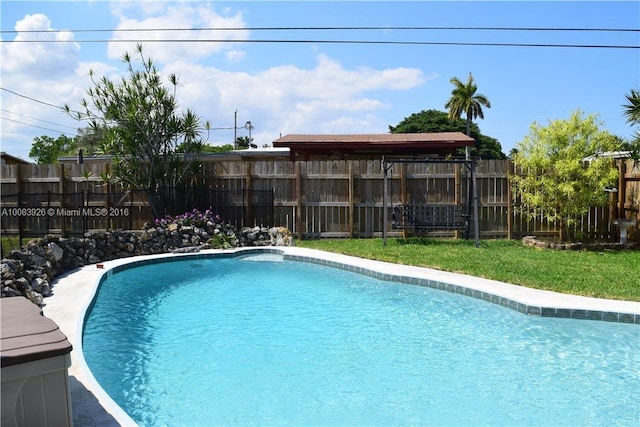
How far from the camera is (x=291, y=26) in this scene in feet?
37.7

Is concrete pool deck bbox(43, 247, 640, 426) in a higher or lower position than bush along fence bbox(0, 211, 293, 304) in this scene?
lower

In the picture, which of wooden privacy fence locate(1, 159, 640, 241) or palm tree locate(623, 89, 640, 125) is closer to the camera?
palm tree locate(623, 89, 640, 125)

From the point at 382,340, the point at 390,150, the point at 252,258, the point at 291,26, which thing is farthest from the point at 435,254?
the point at 390,150

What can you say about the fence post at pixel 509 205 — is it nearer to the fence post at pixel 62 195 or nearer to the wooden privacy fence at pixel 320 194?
the wooden privacy fence at pixel 320 194

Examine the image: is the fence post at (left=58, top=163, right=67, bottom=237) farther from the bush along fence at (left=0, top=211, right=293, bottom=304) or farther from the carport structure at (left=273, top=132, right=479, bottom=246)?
the carport structure at (left=273, top=132, right=479, bottom=246)

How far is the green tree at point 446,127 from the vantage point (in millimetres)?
45500

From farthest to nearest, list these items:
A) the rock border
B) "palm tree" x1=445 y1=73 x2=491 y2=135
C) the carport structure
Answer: "palm tree" x1=445 y1=73 x2=491 y2=135
the carport structure
the rock border

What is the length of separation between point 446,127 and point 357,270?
3897 cm

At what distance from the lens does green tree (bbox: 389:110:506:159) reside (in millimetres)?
45500

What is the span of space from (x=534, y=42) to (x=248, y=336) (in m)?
10.2

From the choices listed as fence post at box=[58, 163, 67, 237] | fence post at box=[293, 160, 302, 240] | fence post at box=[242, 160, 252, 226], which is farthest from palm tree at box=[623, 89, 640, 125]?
fence post at box=[58, 163, 67, 237]

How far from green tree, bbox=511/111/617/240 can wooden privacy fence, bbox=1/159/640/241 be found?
1.00 meters

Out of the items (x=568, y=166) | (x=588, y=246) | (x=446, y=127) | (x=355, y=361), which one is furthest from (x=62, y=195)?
(x=446, y=127)

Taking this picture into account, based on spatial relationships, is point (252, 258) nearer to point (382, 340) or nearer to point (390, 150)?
point (382, 340)
